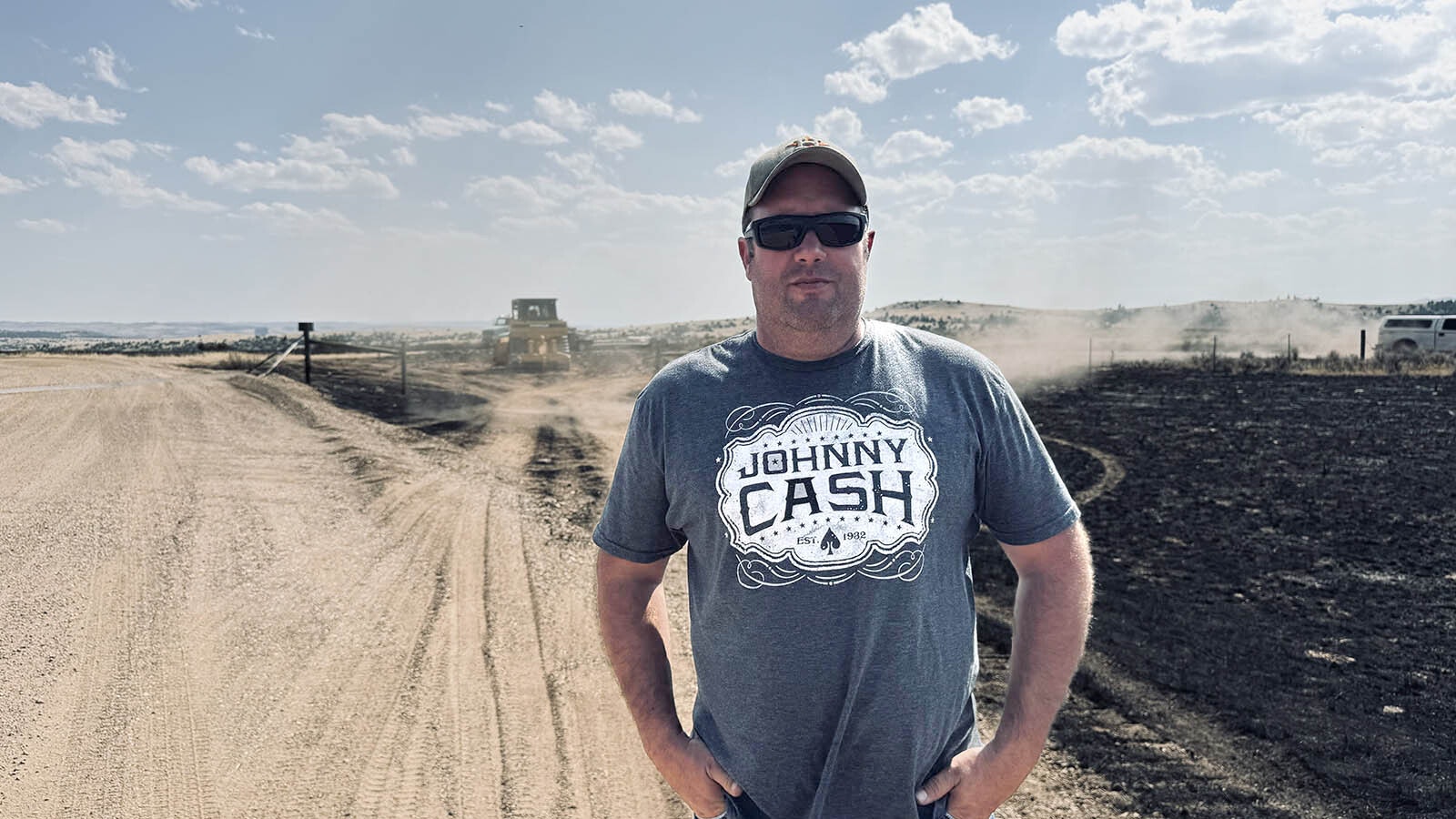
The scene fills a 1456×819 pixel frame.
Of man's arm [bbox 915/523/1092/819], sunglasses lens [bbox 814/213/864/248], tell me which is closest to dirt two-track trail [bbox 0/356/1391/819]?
man's arm [bbox 915/523/1092/819]

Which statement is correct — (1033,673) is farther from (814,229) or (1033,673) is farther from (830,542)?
(814,229)

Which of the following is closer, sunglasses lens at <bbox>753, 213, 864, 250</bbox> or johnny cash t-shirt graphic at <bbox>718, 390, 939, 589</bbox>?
johnny cash t-shirt graphic at <bbox>718, 390, 939, 589</bbox>

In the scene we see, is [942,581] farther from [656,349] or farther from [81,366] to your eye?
[656,349]

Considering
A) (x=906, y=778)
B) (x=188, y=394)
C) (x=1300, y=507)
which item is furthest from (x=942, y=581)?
(x=188, y=394)

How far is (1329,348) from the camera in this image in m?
37.7

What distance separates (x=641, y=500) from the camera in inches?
83.4

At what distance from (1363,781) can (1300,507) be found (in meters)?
6.42

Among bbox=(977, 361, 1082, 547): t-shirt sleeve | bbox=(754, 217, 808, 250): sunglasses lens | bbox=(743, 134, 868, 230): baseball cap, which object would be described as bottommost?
bbox=(977, 361, 1082, 547): t-shirt sleeve

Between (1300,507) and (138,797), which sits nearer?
(138,797)

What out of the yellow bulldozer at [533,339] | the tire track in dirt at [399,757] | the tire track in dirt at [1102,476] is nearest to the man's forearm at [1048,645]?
the tire track in dirt at [399,757]

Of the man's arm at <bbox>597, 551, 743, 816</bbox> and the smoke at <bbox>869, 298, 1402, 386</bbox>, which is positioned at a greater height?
the smoke at <bbox>869, 298, 1402, 386</bbox>

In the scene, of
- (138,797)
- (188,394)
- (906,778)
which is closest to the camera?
(906,778)

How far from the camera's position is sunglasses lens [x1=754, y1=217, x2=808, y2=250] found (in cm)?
213

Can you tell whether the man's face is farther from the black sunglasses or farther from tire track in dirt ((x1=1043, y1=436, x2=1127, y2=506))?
tire track in dirt ((x1=1043, y1=436, x2=1127, y2=506))
